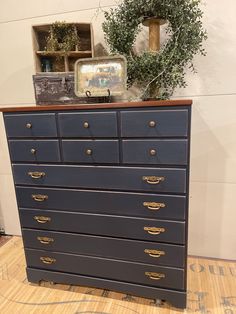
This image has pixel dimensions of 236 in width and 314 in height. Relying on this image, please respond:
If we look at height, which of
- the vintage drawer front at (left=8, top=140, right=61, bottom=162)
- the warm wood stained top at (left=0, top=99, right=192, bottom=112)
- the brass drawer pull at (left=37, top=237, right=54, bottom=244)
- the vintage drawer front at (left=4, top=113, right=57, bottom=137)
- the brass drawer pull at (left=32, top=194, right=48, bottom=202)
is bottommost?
the brass drawer pull at (left=37, top=237, right=54, bottom=244)

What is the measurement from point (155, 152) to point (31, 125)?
29.7 inches

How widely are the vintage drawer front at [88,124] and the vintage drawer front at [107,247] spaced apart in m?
0.66

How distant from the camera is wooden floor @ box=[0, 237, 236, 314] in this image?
1.56 meters

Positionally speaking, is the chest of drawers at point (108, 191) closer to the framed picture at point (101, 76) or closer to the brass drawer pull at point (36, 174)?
the brass drawer pull at point (36, 174)

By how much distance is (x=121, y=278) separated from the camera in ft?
5.23

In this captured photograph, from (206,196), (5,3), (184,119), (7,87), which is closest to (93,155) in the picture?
(184,119)

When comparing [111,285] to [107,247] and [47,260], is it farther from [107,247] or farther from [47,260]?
[47,260]

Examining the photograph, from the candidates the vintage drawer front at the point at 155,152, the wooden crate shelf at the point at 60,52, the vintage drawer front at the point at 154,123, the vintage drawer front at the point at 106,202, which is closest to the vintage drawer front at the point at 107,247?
the vintage drawer front at the point at 106,202

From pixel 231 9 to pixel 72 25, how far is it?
1025 mm

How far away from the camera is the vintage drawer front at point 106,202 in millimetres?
1387

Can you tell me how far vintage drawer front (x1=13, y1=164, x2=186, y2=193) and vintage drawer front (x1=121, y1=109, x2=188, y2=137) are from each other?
20 cm

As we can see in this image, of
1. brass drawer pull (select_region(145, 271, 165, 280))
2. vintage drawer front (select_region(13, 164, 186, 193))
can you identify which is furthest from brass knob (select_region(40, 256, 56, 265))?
brass drawer pull (select_region(145, 271, 165, 280))

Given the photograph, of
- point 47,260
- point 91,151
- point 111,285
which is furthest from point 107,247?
point 91,151

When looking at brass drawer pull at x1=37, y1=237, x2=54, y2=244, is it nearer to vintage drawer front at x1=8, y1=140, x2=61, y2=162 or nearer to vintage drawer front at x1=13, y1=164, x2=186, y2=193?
vintage drawer front at x1=13, y1=164, x2=186, y2=193
